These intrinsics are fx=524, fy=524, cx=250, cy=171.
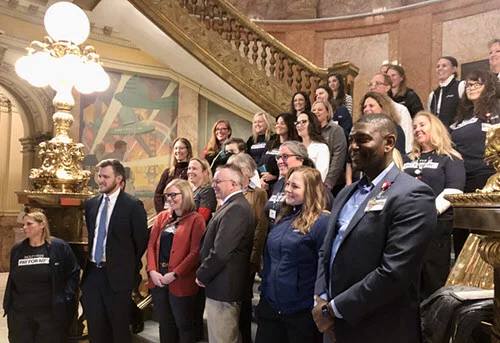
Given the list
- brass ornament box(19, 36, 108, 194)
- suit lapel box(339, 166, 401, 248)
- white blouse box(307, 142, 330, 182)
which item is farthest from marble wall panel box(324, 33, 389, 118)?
suit lapel box(339, 166, 401, 248)

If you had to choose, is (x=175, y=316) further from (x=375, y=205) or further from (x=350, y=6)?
(x=350, y=6)

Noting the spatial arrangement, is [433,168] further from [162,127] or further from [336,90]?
[162,127]

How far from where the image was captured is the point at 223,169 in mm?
4043

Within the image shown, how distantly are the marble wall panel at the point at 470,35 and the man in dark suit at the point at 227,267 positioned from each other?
7016 millimetres

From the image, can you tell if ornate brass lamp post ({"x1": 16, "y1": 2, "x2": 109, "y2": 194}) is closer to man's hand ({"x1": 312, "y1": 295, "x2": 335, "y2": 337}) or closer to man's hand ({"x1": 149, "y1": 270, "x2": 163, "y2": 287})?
man's hand ({"x1": 149, "y1": 270, "x2": 163, "y2": 287})

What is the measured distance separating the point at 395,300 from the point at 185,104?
834 centimetres

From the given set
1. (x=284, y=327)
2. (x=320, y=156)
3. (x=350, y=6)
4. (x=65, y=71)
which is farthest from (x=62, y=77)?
(x=350, y=6)

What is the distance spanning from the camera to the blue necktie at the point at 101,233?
452 centimetres

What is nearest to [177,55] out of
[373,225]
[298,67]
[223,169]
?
[298,67]

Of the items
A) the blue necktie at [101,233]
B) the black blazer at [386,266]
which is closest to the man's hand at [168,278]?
the blue necktie at [101,233]

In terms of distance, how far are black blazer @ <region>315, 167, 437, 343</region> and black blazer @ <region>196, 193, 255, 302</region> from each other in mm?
1500

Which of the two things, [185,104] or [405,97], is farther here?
[185,104]

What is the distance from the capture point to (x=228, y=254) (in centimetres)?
371

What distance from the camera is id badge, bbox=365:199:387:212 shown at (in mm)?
2242
